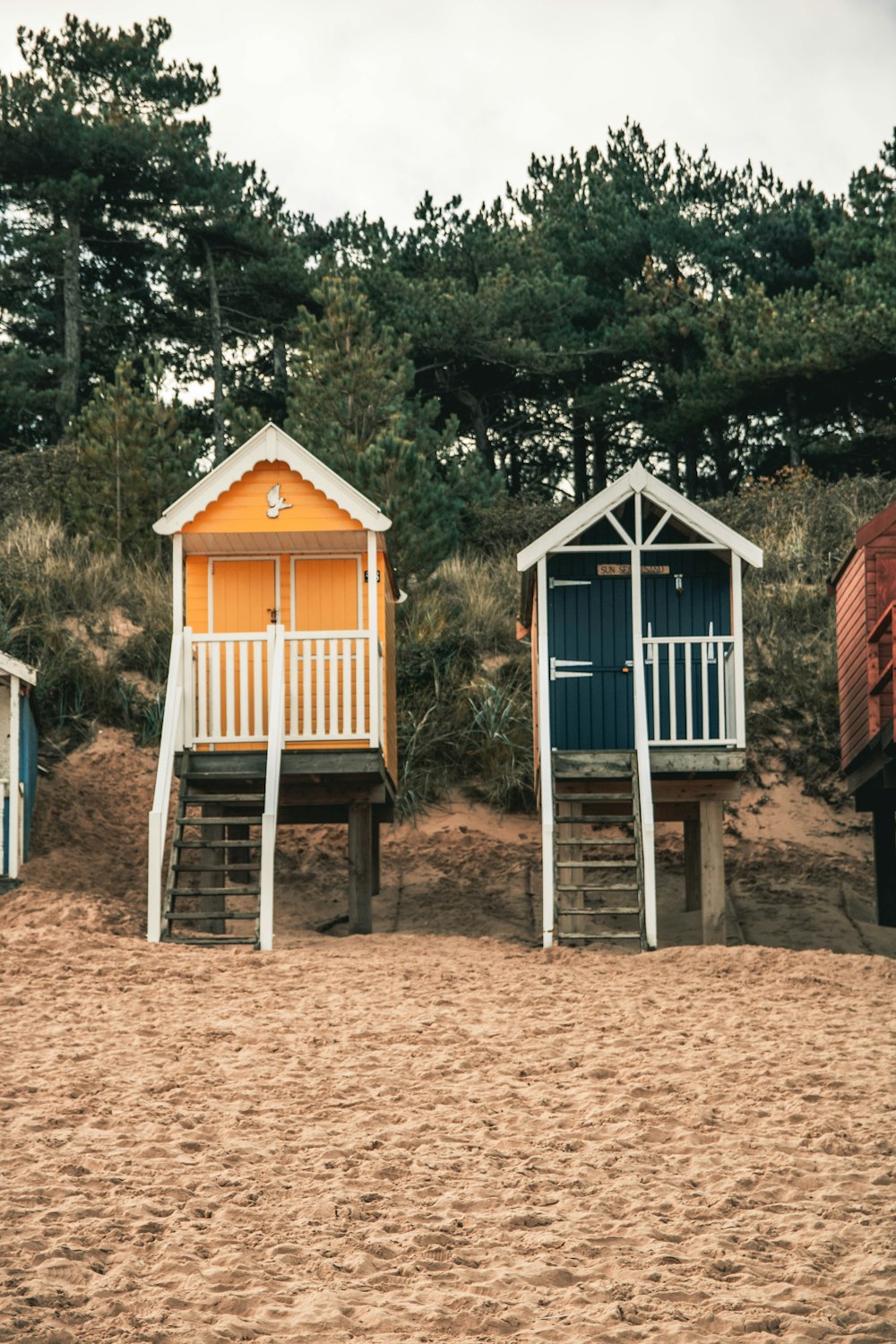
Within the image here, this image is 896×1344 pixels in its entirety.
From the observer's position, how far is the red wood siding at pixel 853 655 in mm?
16703

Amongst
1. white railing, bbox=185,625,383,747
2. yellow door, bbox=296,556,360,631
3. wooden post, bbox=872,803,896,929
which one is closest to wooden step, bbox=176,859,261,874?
white railing, bbox=185,625,383,747

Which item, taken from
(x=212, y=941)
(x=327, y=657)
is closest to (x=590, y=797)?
(x=327, y=657)

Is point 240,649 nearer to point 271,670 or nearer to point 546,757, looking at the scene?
point 271,670

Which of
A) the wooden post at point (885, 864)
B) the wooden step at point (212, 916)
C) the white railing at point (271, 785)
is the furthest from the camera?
the wooden post at point (885, 864)

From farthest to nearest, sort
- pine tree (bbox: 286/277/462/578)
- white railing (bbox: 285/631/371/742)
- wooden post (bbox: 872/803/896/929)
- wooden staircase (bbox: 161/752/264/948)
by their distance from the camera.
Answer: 1. pine tree (bbox: 286/277/462/578)
2. wooden post (bbox: 872/803/896/929)
3. white railing (bbox: 285/631/371/742)
4. wooden staircase (bbox: 161/752/264/948)

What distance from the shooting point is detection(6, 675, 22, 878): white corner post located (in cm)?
1638

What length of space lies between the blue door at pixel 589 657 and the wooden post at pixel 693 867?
2.19 m

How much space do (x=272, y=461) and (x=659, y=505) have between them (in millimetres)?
4274

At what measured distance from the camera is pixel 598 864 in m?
14.4

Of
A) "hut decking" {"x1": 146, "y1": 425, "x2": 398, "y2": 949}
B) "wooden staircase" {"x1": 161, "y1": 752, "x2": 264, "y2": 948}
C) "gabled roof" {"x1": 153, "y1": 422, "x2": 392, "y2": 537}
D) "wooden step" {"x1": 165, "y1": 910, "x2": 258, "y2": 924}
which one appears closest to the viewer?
"wooden step" {"x1": 165, "y1": 910, "x2": 258, "y2": 924}

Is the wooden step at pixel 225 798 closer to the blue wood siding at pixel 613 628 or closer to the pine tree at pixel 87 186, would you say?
the blue wood siding at pixel 613 628

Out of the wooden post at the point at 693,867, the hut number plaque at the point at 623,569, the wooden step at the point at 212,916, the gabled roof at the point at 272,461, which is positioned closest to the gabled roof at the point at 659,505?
the hut number plaque at the point at 623,569

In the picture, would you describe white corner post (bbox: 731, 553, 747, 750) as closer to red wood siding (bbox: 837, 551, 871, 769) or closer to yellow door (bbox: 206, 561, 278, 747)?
red wood siding (bbox: 837, 551, 871, 769)

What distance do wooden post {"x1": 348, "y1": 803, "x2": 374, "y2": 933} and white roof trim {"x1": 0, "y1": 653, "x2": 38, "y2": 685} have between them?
166 inches
